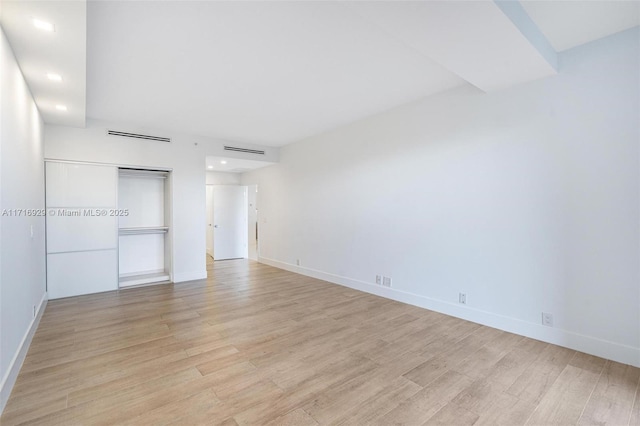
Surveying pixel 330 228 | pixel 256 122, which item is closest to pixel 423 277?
pixel 330 228

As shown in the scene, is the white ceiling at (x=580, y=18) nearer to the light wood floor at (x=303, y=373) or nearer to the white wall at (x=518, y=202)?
the white wall at (x=518, y=202)

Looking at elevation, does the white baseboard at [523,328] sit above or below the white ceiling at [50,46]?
below

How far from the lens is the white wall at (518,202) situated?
2.64 meters

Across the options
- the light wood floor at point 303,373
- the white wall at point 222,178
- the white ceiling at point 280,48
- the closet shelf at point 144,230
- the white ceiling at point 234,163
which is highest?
the white ceiling at point 280,48

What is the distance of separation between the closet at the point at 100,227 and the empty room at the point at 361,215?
0.04 metres

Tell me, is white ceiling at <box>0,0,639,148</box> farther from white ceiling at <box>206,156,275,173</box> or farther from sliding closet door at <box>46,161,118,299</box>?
white ceiling at <box>206,156,275,173</box>

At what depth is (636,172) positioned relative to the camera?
8.31 feet

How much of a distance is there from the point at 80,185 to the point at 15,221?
264cm

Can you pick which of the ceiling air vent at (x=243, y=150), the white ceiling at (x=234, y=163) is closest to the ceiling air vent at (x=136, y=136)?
the white ceiling at (x=234, y=163)

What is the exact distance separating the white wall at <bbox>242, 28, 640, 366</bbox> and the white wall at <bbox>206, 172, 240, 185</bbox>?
15.6 ft

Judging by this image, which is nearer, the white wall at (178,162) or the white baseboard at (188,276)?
the white wall at (178,162)

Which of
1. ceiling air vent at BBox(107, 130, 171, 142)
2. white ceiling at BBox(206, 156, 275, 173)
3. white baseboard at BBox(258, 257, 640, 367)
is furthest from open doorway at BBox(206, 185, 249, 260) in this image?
white baseboard at BBox(258, 257, 640, 367)

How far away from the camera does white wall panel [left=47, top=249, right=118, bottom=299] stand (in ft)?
15.1

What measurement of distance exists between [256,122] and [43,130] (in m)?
3.19
